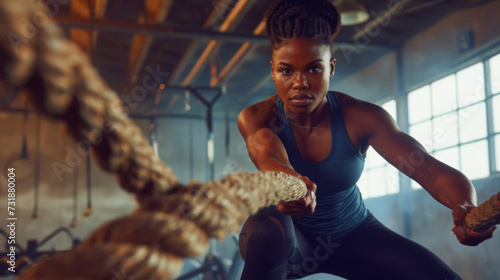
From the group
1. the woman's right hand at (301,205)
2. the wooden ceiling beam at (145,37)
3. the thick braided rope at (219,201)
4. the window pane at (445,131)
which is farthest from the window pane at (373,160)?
the thick braided rope at (219,201)

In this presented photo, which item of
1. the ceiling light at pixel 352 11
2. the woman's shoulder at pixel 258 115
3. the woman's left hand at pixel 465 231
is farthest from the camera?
the ceiling light at pixel 352 11

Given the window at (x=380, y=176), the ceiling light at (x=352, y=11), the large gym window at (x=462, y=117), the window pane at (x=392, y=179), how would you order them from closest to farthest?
1. the ceiling light at (x=352, y=11)
2. the large gym window at (x=462, y=117)
3. the window pane at (x=392, y=179)
4. the window at (x=380, y=176)

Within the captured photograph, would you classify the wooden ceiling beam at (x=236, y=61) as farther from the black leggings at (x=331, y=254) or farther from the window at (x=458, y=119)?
the black leggings at (x=331, y=254)

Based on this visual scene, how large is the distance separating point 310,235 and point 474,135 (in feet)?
11.0

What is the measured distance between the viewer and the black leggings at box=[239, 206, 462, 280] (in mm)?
1261

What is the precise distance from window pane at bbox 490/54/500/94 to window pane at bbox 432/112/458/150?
548 millimetres

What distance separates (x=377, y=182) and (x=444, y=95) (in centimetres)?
155

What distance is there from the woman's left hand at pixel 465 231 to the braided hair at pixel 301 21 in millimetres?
569

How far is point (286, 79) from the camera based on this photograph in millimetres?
1387

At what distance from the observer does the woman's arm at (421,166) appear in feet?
3.89

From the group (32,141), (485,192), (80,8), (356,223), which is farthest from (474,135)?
(32,141)

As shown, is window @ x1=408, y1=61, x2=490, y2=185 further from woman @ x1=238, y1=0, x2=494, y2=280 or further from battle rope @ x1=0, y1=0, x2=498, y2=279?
battle rope @ x1=0, y1=0, x2=498, y2=279

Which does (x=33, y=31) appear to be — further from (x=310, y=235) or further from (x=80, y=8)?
(x=80, y=8)

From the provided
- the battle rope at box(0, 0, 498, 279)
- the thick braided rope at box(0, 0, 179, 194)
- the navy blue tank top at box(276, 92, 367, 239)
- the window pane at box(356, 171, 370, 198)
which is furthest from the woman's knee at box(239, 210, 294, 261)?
the window pane at box(356, 171, 370, 198)
